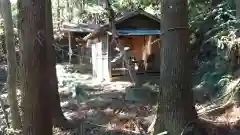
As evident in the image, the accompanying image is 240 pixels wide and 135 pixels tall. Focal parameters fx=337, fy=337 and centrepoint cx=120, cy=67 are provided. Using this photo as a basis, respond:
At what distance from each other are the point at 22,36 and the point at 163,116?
2.57 metres

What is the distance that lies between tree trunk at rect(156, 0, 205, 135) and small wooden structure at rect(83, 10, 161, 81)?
12.6m

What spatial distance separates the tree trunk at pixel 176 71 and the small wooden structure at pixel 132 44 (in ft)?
41.3

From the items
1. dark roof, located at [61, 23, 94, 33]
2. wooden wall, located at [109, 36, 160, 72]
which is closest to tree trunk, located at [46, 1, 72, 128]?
wooden wall, located at [109, 36, 160, 72]

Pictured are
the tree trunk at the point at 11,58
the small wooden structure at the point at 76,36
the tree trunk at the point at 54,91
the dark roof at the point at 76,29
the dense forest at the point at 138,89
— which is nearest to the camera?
the dense forest at the point at 138,89

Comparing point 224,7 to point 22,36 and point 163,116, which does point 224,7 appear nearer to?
point 163,116

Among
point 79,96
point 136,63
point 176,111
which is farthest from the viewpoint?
point 136,63

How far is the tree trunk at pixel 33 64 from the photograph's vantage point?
489 centimetres

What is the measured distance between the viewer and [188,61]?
219 inches

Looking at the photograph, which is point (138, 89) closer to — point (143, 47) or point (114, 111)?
point (114, 111)

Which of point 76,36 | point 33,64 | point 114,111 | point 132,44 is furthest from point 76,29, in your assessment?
point 33,64

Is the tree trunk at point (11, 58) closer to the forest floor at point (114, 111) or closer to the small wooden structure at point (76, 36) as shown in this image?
the forest floor at point (114, 111)

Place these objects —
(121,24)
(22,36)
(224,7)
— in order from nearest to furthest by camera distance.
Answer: (22,36), (224,7), (121,24)

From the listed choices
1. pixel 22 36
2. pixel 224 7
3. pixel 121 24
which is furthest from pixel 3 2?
pixel 121 24

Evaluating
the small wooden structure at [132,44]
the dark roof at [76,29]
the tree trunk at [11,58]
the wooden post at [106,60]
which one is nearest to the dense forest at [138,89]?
the tree trunk at [11,58]
